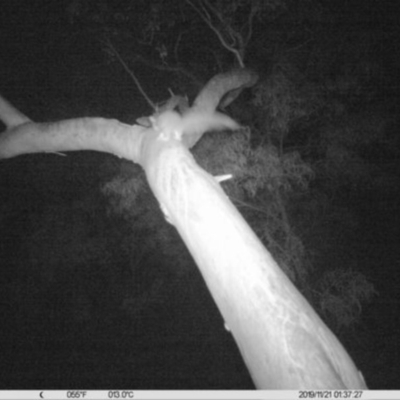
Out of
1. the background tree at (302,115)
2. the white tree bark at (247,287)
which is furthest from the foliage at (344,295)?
the white tree bark at (247,287)

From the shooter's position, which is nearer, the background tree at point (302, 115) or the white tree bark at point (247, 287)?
the white tree bark at point (247, 287)

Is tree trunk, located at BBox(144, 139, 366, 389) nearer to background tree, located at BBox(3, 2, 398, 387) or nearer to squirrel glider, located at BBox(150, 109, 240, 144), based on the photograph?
squirrel glider, located at BBox(150, 109, 240, 144)

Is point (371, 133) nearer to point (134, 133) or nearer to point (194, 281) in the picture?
point (134, 133)

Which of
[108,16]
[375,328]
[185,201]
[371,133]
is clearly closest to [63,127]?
[185,201]

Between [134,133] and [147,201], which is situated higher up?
[147,201]

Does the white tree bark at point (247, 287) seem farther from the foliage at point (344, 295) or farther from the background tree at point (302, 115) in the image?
the foliage at point (344, 295)

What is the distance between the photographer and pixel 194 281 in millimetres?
9414

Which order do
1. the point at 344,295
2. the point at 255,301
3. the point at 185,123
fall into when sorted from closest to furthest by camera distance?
the point at 255,301 → the point at 185,123 → the point at 344,295

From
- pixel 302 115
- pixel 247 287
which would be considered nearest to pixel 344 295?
pixel 302 115

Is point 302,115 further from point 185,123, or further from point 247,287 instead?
point 247,287

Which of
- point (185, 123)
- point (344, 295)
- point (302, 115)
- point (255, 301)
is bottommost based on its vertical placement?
point (255, 301)

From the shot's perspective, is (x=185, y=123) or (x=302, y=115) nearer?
(x=185, y=123)

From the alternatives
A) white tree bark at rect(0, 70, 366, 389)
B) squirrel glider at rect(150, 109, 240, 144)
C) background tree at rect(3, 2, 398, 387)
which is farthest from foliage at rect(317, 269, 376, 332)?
white tree bark at rect(0, 70, 366, 389)

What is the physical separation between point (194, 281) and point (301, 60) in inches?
242
